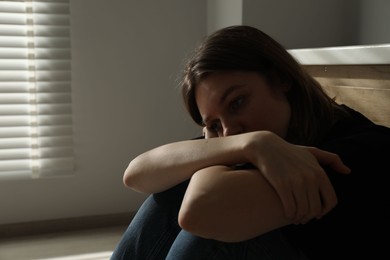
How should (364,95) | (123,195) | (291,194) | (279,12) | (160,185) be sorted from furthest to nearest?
1. (123,195)
2. (279,12)
3. (364,95)
4. (160,185)
5. (291,194)

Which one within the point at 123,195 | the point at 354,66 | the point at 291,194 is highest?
the point at 354,66

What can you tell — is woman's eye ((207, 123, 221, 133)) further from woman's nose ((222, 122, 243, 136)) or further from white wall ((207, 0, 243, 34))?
white wall ((207, 0, 243, 34))

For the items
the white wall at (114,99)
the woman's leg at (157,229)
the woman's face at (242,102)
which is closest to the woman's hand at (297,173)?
the woman's face at (242,102)

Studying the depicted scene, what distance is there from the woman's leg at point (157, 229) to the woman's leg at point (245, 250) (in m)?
0.24

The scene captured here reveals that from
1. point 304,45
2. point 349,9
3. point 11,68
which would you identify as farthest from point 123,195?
point 349,9

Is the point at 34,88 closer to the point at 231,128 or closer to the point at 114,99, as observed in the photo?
the point at 114,99

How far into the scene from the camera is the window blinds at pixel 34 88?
2064mm

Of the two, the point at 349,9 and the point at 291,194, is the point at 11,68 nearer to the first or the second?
the point at 349,9

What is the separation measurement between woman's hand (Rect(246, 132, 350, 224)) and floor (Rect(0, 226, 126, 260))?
142 centimetres

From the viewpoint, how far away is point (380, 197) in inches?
30.2

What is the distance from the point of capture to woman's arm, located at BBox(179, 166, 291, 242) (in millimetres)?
675

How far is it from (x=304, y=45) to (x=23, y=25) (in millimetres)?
1219

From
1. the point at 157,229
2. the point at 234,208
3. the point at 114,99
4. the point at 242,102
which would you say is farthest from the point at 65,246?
the point at 234,208

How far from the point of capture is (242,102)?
896 mm
